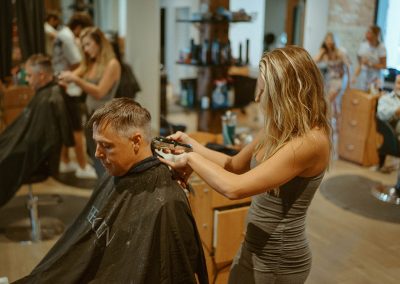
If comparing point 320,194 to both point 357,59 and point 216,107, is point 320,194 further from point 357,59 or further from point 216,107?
point 357,59

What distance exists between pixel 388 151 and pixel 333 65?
4.87ft

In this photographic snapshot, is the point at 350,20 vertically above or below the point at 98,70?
above

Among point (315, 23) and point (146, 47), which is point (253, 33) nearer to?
point (315, 23)

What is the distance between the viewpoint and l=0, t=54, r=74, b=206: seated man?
9.49 feet

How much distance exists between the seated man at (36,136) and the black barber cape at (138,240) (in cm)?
137

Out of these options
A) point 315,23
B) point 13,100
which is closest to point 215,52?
point 13,100

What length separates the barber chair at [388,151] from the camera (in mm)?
3785

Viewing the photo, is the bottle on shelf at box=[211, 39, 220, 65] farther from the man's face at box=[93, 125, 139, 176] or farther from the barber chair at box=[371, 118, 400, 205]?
the man's face at box=[93, 125, 139, 176]

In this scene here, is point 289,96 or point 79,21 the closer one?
point 289,96

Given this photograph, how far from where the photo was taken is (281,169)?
4.25 ft

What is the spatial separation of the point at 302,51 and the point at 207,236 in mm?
1186

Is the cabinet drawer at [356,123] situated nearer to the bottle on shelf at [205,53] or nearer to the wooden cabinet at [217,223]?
the bottle on shelf at [205,53]

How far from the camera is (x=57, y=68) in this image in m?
4.45

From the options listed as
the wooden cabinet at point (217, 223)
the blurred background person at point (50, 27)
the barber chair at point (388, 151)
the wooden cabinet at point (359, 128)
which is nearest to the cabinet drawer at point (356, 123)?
the wooden cabinet at point (359, 128)
